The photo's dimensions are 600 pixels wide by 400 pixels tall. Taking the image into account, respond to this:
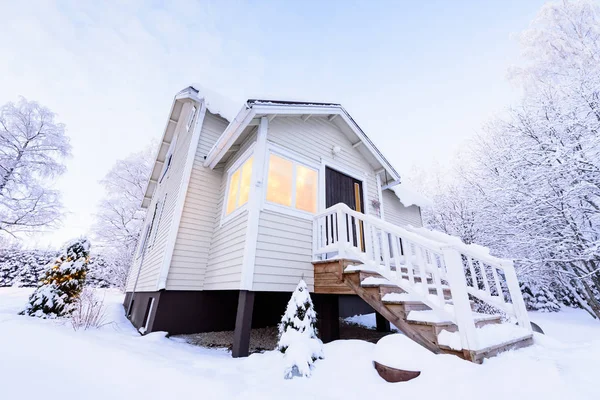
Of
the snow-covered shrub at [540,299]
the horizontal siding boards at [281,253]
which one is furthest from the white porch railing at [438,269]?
the snow-covered shrub at [540,299]

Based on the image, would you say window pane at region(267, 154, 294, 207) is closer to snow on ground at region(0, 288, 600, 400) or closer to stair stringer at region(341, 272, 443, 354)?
stair stringer at region(341, 272, 443, 354)

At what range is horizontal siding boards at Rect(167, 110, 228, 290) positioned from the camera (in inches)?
223

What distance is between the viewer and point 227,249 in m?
5.17

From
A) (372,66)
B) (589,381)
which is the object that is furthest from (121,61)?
(589,381)

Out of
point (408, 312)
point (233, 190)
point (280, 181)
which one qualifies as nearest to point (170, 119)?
point (233, 190)

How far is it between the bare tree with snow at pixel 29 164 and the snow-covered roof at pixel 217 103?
32.0 ft

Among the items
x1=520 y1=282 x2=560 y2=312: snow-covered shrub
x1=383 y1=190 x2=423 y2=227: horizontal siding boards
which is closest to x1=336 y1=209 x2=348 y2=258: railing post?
x1=383 y1=190 x2=423 y2=227: horizontal siding boards

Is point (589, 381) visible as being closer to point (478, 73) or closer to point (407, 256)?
point (407, 256)

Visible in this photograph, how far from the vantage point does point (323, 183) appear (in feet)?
19.9

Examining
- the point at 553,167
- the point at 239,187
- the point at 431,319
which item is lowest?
the point at 431,319

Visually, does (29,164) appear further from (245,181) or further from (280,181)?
(280,181)

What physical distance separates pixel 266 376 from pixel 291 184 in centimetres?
354

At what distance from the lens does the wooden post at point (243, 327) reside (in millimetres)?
4047

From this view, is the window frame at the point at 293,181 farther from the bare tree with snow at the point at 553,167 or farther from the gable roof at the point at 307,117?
the bare tree with snow at the point at 553,167
